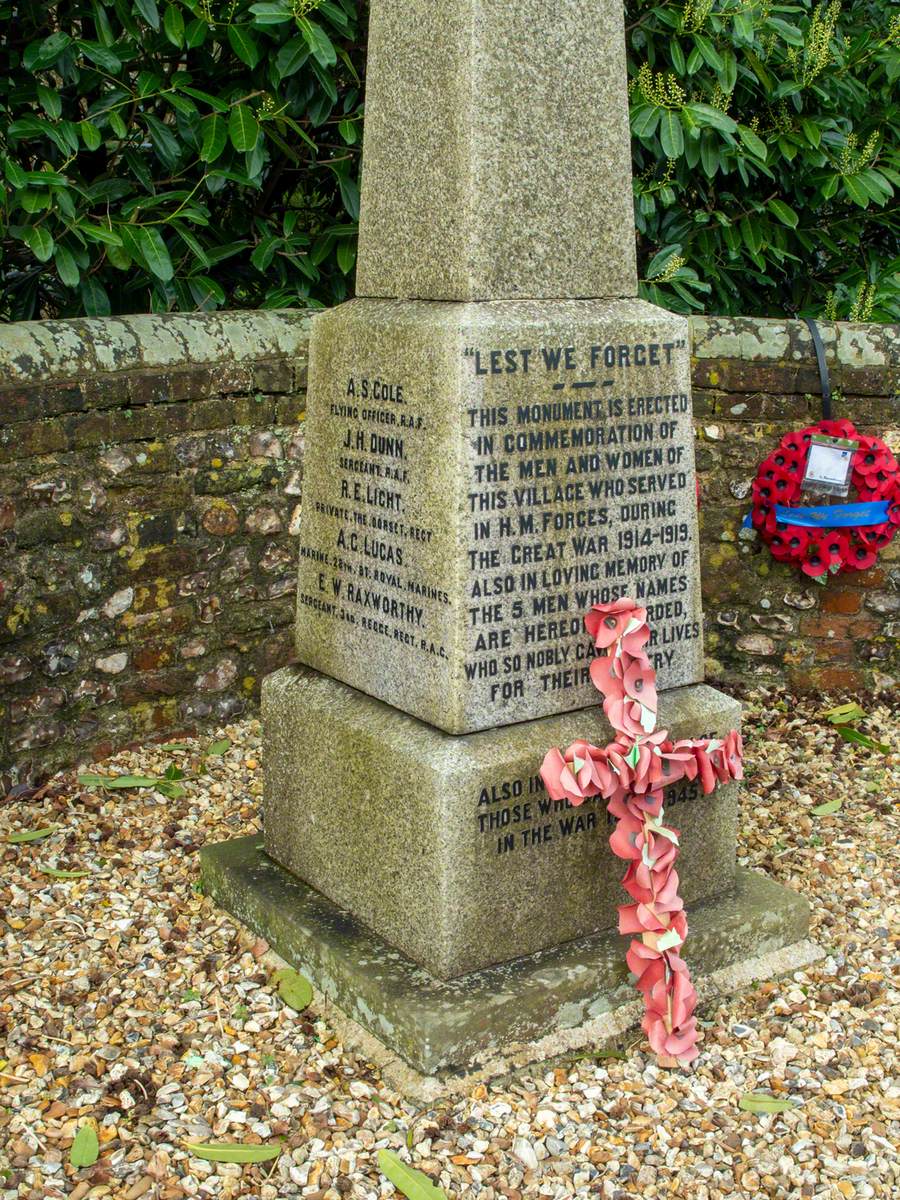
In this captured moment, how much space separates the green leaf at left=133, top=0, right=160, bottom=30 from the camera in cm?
431

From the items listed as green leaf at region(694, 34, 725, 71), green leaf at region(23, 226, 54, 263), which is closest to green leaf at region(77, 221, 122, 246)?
green leaf at region(23, 226, 54, 263)

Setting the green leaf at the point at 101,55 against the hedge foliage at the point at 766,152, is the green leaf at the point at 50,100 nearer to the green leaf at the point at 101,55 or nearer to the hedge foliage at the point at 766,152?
the green leaf at the point at 101,55

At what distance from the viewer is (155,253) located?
447 centimetres

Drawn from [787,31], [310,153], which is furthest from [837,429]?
[310,153]

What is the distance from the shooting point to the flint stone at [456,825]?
3010mm

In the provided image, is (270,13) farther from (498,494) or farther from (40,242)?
(498,494)

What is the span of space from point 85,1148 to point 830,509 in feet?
10.7

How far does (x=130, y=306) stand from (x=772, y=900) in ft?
10.1

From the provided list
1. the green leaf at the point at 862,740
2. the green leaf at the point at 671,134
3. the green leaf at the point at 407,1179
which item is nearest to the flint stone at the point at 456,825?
the green leaf at the point at 407,1179

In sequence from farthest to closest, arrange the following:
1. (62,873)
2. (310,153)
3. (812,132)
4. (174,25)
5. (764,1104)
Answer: (812,132) → (310,153) → (174,25) → (62,873) → (764,1104)

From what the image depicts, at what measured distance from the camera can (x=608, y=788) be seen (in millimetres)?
3018

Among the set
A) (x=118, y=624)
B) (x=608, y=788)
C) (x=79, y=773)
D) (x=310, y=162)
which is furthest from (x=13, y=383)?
(x=608, y=788)

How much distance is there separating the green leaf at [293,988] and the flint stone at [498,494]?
2.29 feet

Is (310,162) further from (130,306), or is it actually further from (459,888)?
(459,888)
